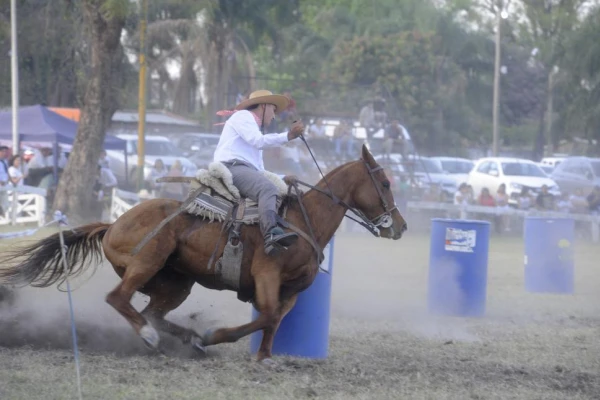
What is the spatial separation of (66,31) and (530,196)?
16391 millimetres

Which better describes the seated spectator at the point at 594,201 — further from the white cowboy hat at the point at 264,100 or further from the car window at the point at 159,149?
the white cowboy hat at the point at 264,100

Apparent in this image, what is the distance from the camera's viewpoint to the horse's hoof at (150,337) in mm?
7906

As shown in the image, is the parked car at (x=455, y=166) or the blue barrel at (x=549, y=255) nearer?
the blue barrel at (x=549, y=255)

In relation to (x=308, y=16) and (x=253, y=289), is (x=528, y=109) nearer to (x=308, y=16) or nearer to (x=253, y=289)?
(x=308, y=16)

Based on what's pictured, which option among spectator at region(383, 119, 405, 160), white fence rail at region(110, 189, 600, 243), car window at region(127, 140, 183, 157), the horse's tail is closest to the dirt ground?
the horse's tail

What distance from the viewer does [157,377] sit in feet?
23.6

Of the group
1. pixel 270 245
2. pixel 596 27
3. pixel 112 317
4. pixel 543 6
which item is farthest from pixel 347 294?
pixel 543 6

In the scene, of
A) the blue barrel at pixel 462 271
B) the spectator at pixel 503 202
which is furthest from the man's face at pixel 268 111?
the spectator at pixel 503 202

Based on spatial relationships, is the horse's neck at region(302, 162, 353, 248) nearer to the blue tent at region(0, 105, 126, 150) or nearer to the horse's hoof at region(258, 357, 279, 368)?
the horse's hoof at region(258, 357, 279, 368)

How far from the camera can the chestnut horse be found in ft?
26.6

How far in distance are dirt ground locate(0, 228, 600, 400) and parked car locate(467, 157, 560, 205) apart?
15.4 meters

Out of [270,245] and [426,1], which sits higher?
[426,1]

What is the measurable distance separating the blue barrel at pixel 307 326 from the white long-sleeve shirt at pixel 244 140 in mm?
1129

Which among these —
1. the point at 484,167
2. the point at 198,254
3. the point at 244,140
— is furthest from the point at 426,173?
the point at 198,254
